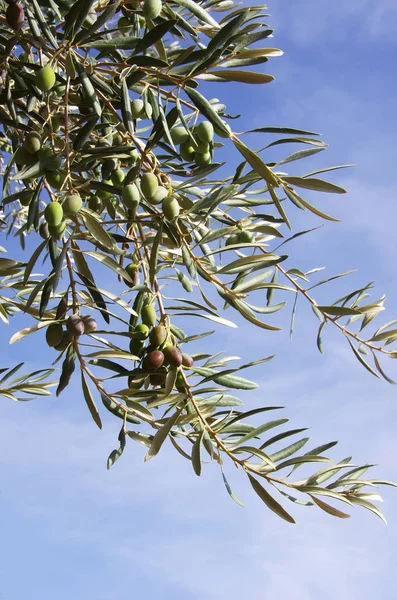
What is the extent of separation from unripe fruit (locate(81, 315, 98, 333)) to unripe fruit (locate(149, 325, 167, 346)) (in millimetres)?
158

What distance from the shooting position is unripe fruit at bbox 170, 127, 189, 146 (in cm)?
171

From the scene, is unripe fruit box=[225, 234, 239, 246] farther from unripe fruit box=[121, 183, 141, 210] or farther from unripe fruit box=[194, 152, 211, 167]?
unripe fruit box=[121, 183, 141, 210]

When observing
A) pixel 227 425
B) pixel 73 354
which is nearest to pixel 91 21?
pixel 73 354

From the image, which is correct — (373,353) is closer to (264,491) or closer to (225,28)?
(264,491)

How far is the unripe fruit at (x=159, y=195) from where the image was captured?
1604 mm

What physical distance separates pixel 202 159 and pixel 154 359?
0.49m

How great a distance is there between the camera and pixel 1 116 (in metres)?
1.82

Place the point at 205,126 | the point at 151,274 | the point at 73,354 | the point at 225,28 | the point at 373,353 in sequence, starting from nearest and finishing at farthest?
the point at 225,28, the point at 205,126, the point at 151,274, the point at 73,354, the point at 373,353

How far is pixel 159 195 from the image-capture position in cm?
161

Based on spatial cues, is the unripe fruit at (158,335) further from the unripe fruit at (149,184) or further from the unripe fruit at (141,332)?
the unripe fruit at (149,184)

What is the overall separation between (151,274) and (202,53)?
515 mm

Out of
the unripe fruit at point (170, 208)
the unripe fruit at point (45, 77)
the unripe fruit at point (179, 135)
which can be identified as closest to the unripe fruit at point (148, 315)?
the unripe fruit at point (170, 208)

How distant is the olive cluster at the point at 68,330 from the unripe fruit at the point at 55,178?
34 cm

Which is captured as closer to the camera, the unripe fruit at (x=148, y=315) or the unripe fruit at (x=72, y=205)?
the unripe fruit at (x=72, y=205)
